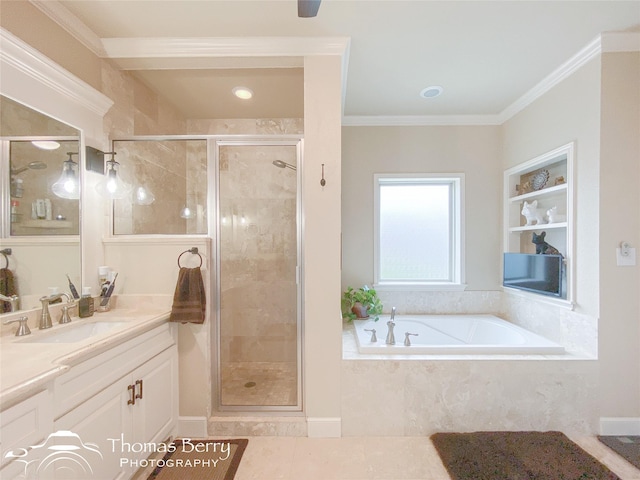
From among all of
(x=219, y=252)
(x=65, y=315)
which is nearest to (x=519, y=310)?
(x=219, y=252)

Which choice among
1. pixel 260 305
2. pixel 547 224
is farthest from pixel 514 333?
pixel 260 305

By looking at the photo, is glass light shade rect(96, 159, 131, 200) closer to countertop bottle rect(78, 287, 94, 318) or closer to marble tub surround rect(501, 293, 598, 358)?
countertop bottle rect(78, 287, 94, 318)

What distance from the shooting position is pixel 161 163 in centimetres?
218

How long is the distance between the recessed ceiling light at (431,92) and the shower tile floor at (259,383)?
257 centimetres

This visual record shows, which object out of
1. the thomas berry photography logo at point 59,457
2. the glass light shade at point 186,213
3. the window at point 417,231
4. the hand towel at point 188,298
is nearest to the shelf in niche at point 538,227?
the window at point 417,231

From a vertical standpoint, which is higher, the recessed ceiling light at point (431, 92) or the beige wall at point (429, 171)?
the recessed ceiling light at point (431, 92)

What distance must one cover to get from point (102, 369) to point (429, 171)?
304cm

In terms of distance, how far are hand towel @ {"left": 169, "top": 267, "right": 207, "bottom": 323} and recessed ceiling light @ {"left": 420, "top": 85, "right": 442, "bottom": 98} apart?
2.40 metres

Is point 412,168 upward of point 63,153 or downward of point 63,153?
upward

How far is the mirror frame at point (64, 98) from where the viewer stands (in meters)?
1.30

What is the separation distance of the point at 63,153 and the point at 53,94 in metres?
0.32

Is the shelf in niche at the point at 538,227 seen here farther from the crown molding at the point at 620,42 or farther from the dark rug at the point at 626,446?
the dark rug at the point at 626,446

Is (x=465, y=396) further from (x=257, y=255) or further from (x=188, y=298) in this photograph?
(x=188, y=298)

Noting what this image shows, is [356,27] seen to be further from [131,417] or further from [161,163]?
[131,417]
